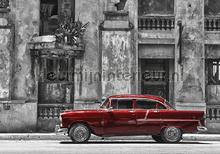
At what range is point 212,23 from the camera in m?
23.2

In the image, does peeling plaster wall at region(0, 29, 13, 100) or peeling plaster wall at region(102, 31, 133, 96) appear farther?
peeling plaster wall at region(102, 31, 133, 96)

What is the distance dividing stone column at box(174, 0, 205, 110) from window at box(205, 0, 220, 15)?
77 centimetres

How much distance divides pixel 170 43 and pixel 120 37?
244cm

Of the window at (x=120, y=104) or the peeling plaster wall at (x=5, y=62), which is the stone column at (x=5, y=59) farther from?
the window at (x=120, y=104)

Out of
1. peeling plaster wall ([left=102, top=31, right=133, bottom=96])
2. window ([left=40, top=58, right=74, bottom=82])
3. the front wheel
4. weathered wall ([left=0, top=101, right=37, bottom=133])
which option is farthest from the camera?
window ([left=40, top=58, right=74, bottom=82])

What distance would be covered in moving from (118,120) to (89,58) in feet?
22.8

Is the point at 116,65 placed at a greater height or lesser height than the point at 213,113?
greater

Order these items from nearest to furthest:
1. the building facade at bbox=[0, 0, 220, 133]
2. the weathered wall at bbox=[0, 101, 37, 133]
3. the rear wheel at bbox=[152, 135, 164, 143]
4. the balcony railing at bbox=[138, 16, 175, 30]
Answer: the rear wheel at bbox=[152, 135, 164, 143] < the weathered wall at bbox=[0, 101, 37, 133] < the building facade at bbox=[0, 0, 220, 133] < the balcony railing at bbox=[138, 16, 175, 30]

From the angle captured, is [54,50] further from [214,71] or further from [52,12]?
[214,71]

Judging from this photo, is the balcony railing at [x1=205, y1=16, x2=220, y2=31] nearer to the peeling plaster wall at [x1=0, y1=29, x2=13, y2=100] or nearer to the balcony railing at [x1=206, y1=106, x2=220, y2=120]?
the balcony railing at [x1=206, y1=106, x2=220, y2=120]

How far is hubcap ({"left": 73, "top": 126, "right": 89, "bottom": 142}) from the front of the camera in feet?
53.0

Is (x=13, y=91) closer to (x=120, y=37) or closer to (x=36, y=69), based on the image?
(x=36, y=69)

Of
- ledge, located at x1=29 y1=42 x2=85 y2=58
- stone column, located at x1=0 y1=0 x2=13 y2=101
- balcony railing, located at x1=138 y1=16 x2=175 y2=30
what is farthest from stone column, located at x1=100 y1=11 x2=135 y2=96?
stone column, located at x1=0 y1=0 x2=13 y2=101

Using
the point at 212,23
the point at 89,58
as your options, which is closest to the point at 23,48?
the point at 89,58
